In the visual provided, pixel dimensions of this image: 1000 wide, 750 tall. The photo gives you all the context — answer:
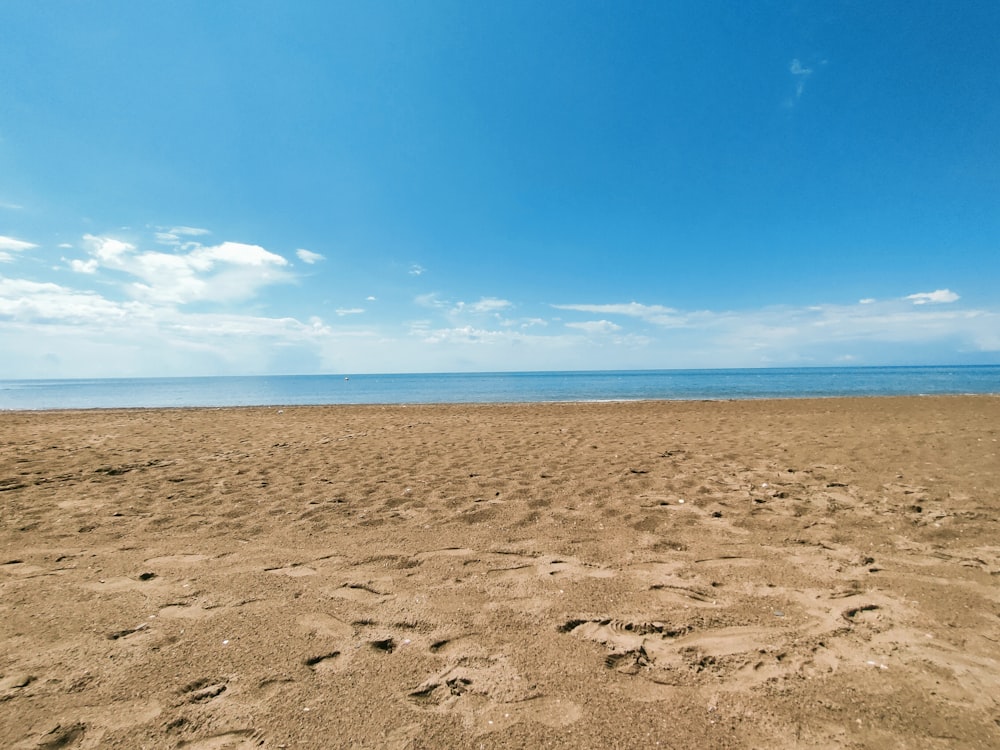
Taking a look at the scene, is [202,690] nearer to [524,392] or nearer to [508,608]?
[508,608]

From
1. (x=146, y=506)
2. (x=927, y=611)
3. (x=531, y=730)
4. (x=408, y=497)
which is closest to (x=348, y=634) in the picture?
(x=531, y=730)

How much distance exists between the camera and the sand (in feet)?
7.39

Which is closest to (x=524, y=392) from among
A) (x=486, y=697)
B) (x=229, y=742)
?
(x=486, y=697)

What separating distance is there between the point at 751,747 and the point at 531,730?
105cm

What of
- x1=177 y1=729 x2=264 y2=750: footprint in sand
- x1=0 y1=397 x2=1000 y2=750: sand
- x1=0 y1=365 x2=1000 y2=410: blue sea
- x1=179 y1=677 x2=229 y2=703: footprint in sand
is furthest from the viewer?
x1=0 y1=365 x2=1000 y2=410: blue sea

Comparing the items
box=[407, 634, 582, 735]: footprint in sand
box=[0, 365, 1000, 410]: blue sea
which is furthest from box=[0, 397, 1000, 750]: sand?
box=[0, 365, 1000, 410]: blue sea

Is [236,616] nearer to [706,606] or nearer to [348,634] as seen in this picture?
[348,634]

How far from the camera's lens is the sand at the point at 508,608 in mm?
2252

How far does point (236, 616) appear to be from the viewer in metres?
3.25

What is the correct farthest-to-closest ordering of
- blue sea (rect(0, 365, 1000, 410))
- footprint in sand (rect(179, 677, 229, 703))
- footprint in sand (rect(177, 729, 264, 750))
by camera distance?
blue sea (rect(0, 365, 1000, 410)) → footprint in sand (rect(179, 677, 229, 703)) → footprint in sand (rect(177, 729, 264, 750))

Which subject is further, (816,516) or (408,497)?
(408,497)

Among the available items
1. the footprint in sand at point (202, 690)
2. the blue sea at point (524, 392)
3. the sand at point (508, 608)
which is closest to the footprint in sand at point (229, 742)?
the sand at point (508, 608)

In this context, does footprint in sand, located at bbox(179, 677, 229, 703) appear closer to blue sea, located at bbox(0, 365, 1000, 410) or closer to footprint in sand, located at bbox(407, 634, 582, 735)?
footprint in sand, located at bbox(407, 634, 582, 735)

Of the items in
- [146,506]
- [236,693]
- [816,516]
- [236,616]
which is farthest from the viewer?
[146,506]
